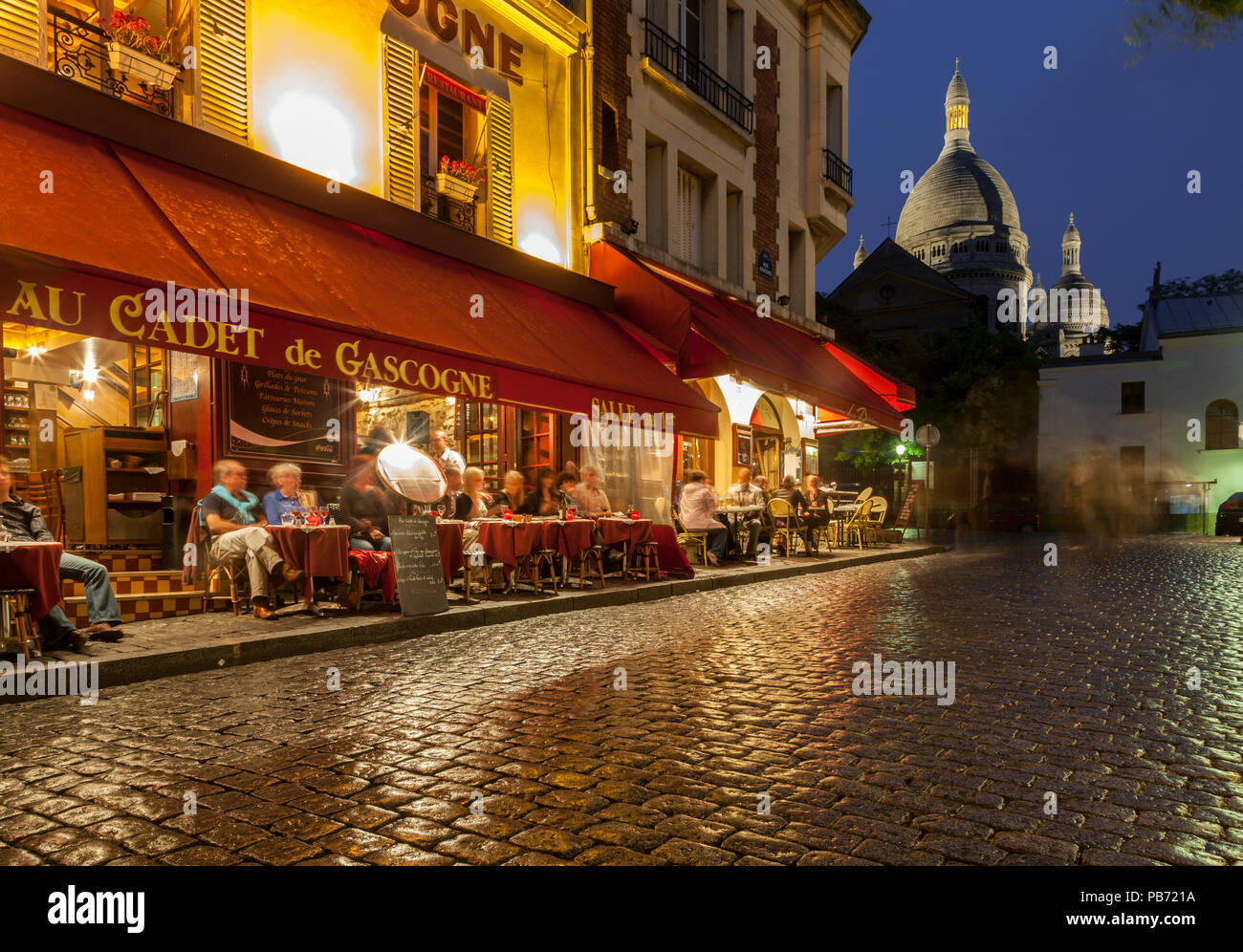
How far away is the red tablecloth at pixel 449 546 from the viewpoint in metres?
8.65

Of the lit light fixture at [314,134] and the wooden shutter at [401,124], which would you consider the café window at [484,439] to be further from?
the lit light fixture at [314,134]

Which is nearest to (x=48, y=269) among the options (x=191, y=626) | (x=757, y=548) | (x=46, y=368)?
(x=191, y=626)

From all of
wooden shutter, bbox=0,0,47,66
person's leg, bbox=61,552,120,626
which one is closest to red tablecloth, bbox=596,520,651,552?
person's leg, bbox=61,552,120,626

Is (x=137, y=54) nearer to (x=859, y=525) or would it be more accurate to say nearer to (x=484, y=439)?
(x=484, y=439)

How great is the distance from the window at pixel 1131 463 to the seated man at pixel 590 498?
34.6m

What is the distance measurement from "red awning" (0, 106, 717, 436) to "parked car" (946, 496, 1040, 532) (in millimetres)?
27216

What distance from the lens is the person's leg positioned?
633 cm

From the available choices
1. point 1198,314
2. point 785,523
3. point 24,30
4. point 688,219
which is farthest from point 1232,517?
point 24,30

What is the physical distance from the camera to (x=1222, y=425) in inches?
1441

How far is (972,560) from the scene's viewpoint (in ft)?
54.0

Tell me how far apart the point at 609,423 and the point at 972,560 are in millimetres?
8117

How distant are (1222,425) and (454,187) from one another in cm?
3744

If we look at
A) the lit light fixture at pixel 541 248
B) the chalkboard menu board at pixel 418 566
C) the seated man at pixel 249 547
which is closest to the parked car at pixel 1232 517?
the lit light fixture at pixel 541 248

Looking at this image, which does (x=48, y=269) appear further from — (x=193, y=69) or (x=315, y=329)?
(x=193, y=69)
